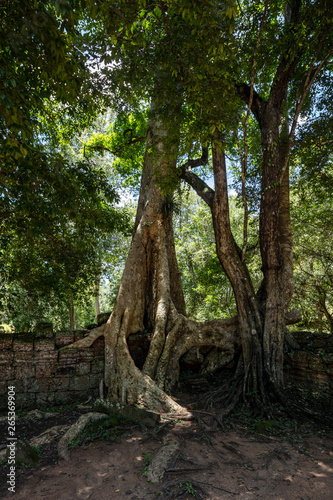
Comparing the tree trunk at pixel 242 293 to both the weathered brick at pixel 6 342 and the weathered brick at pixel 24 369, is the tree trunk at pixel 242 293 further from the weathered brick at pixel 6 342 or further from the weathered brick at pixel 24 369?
the weathered brick at pixel 6 342

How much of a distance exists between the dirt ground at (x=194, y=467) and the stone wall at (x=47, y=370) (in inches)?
38.6

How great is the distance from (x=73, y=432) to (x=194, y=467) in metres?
1.59

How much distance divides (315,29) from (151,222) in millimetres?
4306

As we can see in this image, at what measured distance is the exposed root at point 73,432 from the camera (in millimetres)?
3205

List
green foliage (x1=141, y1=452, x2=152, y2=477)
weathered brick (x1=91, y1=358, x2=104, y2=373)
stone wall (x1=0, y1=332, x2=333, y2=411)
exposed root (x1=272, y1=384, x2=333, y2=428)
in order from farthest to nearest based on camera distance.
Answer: weathered brick (x1=91, y1=358, x2=104, y2=373) → stone wall (x1=0, y1=332, x2=333, y2=411) → exposed root (x1=272, y1=384, x2=333, y2=428) → green foliage (x1=141, y1=452, x2=152, y2=477)

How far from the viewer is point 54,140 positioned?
677 centimetres

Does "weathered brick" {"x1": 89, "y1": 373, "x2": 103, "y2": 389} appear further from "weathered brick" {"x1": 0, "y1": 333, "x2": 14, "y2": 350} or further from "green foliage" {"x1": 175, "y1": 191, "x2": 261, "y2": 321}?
"green foliage" {"x1": 175, "y1": 191, "x2": 261, "y2": 321}

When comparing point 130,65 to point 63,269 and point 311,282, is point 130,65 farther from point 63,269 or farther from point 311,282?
point 311,282

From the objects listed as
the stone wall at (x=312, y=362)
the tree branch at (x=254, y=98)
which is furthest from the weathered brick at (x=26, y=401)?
the tree branch at (x=254, y=98)

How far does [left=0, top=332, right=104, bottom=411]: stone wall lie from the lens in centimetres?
467

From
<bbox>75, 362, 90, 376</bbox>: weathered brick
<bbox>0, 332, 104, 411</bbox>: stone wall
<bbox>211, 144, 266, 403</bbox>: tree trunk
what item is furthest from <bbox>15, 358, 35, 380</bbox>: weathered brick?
<bbox>211, 144, 266, 403</bbox>: tree trunk

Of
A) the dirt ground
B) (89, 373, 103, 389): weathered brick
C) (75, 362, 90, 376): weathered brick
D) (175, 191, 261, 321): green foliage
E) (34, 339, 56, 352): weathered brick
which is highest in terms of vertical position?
(175, 191, 261, 321): green foliage

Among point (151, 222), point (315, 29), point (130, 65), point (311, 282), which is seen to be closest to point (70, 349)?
point (151, 222)

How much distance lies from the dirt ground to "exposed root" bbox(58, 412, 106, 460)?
0.08 meters
